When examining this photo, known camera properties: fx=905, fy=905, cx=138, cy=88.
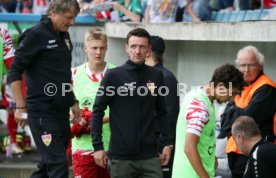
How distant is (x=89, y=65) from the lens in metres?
9.79

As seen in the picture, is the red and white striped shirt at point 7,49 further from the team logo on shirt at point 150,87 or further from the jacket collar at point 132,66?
the team logo on shirt at point 150,87

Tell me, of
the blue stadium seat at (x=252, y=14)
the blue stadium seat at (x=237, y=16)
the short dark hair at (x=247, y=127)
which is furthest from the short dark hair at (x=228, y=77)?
the blue stadium seat at (x=237, y=16)

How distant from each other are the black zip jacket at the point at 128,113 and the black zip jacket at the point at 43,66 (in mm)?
417

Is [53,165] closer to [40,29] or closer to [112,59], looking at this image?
[40,29]

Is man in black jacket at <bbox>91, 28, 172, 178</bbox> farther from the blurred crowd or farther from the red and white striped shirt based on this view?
the blurred crowd

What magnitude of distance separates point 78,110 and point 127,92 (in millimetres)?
875

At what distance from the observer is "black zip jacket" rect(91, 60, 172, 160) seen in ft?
26.8

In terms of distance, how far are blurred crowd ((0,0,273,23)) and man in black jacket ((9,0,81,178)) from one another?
20.7 feet

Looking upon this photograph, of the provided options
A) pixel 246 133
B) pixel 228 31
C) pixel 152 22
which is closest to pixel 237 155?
pixel 246 133

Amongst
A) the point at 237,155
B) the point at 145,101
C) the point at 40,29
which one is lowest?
the point at 237,155

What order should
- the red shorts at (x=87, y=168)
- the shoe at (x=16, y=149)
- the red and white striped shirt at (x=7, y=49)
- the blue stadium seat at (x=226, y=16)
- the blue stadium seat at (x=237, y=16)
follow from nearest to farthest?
the red and white striped shirt at (x=7, y=49)
the red shorts at (x=87, y=168)
the blue stadium seat at (x=237, y=16)
the blue stadium seat at (x=226, y=16)
the shoe at (x=16, y=149)

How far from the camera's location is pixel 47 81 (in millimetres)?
8422

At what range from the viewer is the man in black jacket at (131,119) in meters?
8.16

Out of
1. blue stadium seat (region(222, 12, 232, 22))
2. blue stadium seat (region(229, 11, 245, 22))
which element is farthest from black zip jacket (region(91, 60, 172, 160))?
blue stadium seat (region(222, 12, 232, 22))
